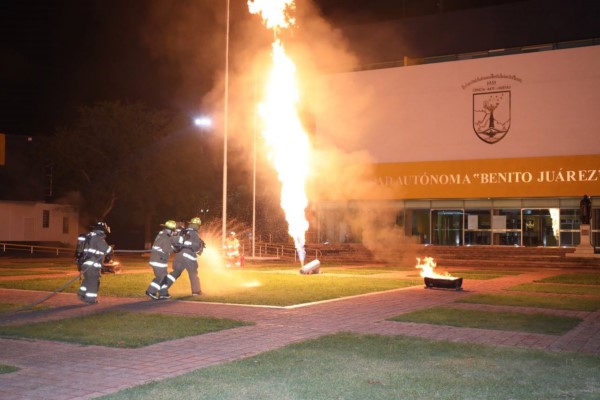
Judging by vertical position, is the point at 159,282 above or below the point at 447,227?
below

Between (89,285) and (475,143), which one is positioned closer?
(89,285)

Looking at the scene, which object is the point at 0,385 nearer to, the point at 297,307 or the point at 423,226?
the point at 297,307

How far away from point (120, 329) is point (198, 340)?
68.0 inches

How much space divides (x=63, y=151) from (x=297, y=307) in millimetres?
33965

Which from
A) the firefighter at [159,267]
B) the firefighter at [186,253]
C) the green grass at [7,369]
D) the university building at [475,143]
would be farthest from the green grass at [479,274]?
the green grass at [7,369]

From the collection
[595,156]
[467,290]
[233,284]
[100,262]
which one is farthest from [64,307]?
[595,156]

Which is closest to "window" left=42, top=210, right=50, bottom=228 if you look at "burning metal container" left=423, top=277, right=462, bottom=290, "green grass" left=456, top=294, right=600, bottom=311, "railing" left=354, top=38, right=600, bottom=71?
"railing" left=354, top=38, right=600, bottom=71

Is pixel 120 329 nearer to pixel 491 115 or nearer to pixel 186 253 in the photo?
pixel 186 253

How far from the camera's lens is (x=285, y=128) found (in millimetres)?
28344

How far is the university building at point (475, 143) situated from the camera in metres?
36.0

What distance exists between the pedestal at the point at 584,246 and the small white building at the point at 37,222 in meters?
35.0

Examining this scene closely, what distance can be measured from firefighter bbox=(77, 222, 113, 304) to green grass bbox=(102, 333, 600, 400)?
22.9ft

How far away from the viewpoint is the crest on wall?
124 ft

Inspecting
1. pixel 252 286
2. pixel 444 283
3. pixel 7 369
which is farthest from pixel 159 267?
pixel 444 283
